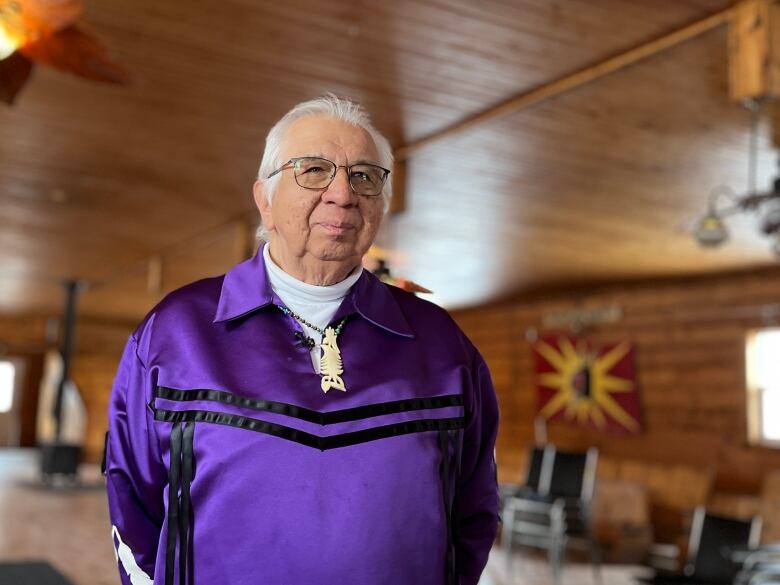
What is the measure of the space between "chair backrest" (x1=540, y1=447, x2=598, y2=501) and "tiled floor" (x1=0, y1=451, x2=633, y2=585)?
26.7 inches

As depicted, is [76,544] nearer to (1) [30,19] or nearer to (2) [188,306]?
(1) [30,19]

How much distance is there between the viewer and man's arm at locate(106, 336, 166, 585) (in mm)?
1360

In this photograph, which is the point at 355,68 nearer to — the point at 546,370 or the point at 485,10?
the point at 485,10

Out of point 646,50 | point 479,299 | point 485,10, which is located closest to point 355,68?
point 485,10

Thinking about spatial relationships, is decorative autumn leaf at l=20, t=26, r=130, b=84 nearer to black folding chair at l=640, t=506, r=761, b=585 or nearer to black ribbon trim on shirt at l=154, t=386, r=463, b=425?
black ribbon trim on shirt at l=154, t=386, r=463, b=425

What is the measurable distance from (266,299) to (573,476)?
779 centimetres

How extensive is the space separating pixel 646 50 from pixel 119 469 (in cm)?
346

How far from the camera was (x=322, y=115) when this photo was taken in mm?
1386

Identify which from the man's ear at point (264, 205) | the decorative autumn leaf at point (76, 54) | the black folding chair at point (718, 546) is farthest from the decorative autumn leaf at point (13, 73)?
the black folding chair at point (718, 546)

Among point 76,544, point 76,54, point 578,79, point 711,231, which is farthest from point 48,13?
point 76,544

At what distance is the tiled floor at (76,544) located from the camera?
6848 mm

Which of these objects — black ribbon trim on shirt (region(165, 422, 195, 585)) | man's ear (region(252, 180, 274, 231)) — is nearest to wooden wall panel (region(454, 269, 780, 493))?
man's ear (region(252, 180, 274, 231))

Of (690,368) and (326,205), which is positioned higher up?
(690,368)

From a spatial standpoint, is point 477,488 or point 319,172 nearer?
point 319,172
